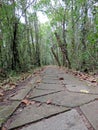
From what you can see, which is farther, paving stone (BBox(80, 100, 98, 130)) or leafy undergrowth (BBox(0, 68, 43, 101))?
leafy undergrowth (BBox(0, 68, 43, 101))

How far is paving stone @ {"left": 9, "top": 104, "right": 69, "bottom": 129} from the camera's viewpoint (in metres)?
1.65

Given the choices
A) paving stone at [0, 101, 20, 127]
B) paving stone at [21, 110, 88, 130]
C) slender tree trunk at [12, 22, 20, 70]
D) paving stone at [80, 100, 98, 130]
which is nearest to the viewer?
paving stone at [21, 110, 88, 130]

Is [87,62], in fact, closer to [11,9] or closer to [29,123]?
[11,9]

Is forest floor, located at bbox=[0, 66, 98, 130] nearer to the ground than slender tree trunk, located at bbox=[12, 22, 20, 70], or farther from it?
nearer to the ground

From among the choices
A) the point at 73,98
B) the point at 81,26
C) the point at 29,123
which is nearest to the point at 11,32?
the point at 81,26

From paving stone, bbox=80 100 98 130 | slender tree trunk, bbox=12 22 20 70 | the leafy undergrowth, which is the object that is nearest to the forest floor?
paving stone, bbox=80 100 98 130

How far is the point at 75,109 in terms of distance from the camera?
1941mm

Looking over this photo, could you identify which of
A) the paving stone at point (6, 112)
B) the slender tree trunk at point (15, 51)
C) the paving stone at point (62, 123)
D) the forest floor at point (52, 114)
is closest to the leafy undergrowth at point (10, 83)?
the paving stone at point (6, 112)

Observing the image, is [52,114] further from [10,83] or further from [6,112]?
[10,83]

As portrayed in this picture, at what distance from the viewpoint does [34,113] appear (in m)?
1.87

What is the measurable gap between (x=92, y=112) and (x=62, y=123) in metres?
0.44

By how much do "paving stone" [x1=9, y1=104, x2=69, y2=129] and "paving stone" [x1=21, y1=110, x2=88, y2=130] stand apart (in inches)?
4.1

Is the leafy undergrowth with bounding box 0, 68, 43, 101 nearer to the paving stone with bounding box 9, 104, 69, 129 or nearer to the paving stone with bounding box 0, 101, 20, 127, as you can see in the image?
the paving stone with bounding box 0, 101, 20, 127

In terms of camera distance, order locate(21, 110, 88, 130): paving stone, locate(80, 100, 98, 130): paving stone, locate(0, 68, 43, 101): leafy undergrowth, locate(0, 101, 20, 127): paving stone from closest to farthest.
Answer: locate(21, 110, 88, 130): paving stone, locate(80, 100, 98, 130): paving stone, locate(0, 101, 20, 127): paving stone, locate(0, 68, 43, 101): leafy undergrowth
